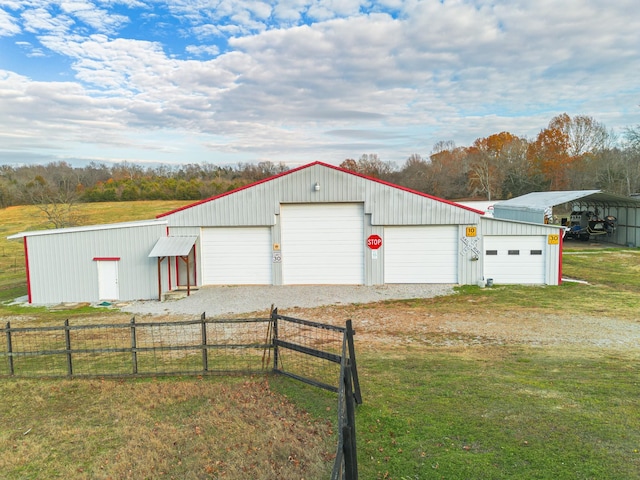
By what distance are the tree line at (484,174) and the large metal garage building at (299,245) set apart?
23.1 meters

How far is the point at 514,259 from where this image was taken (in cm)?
1812

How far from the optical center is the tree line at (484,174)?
160 ft

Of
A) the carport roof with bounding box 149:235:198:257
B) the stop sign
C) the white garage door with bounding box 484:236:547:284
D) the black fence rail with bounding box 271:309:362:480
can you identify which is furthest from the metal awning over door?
the white garage door with bounding box 484:236:547:284

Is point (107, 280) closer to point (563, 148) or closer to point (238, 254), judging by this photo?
point (238, 254)

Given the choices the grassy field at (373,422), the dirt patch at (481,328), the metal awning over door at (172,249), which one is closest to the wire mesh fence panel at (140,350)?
the grassy field at (373,422)

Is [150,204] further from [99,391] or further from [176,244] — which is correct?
[99,391]

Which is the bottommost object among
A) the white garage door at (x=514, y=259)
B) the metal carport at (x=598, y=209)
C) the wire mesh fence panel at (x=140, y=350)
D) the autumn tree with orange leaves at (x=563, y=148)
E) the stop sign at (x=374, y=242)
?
the wire mesh fence panel at (x=140, y=350)

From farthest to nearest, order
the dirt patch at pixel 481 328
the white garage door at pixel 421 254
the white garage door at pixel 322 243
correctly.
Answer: the white garage door at pixel 322 243, the white garage door at pixel 421 254, the dirt patch at pixel 481 328

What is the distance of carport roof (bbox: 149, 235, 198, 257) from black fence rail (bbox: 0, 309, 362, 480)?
15.6ft

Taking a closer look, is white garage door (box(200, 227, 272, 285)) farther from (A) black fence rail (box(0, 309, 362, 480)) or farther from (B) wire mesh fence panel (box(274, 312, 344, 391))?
(B) wire mesh fence panel (box(274, 312, 344, 391))

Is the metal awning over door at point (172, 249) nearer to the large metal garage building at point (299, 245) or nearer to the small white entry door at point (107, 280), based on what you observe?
the large metal garage building at point (299, 245)

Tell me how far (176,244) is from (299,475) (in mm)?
14388

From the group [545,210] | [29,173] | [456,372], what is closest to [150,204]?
[29,173]

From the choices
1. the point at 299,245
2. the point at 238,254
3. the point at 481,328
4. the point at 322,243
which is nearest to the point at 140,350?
the point at 481,328
